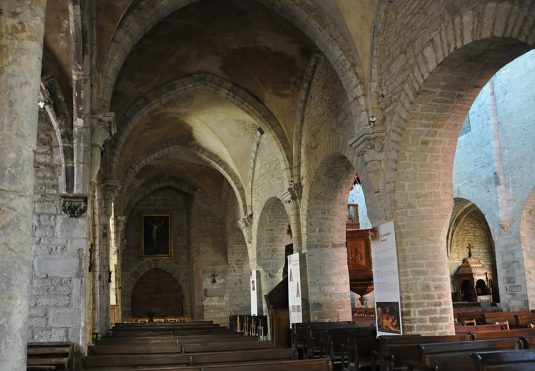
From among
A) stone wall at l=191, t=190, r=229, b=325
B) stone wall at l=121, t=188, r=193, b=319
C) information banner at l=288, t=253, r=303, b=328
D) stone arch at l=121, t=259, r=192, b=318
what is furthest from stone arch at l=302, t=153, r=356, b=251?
stone arch at l=121, t=259, r=192, b=318

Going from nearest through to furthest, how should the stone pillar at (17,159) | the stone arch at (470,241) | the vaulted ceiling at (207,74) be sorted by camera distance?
the stone pillar at (17,159), the vaulted ceiling at (207,74), the stone arch at (470,241)

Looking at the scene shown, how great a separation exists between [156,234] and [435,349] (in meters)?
21.1

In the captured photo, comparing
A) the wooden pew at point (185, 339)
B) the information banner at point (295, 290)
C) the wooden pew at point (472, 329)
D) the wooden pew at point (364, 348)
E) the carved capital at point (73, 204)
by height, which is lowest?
the wooden pew at point (364, 348)

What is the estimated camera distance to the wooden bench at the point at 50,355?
269 inches

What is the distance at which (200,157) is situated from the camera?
1923 cm

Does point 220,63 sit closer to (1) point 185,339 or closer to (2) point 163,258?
(1) point 185,339

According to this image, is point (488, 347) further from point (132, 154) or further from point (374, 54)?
point (132, 154)

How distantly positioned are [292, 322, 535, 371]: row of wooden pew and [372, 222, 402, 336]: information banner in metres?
0.35

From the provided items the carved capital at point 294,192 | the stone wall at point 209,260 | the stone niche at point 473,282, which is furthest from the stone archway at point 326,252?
the stone wall at point 209,260

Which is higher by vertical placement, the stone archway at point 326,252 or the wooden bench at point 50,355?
the stone archway at point 326,252

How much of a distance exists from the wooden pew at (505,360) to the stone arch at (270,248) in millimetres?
12669

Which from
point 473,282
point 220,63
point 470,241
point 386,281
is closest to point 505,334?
point 386,281

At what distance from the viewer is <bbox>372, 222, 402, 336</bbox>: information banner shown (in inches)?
325

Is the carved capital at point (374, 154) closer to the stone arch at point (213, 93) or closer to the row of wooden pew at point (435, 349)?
the row of wooden pew at point (435, 349)
